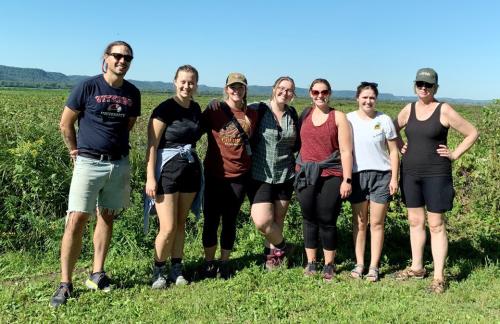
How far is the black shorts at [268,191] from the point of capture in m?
4.54

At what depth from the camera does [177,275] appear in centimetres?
443

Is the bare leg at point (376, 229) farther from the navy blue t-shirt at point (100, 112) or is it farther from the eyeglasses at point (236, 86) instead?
the navy blue t-shirt at point (100, 112)

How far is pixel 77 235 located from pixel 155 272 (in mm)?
860

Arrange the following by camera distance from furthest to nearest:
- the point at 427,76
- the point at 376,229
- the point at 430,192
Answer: the point at 376,229 < the point at 430,192 < the point at 427,76

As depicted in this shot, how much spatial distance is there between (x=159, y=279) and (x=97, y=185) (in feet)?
3.75

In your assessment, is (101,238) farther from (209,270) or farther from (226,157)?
(226,157)

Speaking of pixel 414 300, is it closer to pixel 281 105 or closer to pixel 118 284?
pixel 281 105

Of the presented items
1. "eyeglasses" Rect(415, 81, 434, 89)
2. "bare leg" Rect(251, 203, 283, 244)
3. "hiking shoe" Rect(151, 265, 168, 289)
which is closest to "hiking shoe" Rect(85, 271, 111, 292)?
"hiking shoe" Rect(151, 265, 168, 289)

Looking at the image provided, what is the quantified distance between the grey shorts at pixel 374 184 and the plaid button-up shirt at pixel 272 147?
2.43 ft

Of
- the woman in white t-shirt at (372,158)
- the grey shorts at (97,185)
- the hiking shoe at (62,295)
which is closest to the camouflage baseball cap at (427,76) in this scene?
the woman in white t-shirt at (372,158)

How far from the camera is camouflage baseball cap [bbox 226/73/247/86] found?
13.6ft

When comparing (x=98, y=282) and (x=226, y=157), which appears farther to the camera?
(x=226, y=157)

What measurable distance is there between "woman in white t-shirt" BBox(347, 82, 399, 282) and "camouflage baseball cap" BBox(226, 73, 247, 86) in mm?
1196

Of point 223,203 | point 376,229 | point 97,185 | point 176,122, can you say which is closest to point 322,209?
point 376,229
